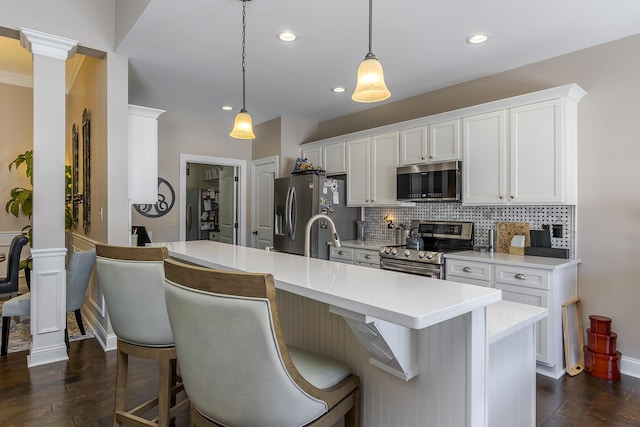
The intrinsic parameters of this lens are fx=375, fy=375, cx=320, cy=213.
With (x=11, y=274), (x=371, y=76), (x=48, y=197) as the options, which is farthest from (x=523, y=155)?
(x=11, y=274)

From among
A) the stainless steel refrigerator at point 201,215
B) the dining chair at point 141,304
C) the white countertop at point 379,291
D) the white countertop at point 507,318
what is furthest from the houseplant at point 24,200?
the white countertop at point 507,318

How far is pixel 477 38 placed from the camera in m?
2.97

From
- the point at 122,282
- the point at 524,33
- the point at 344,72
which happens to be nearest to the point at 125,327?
the point at 122,282

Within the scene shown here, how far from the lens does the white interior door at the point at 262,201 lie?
5.70 meters

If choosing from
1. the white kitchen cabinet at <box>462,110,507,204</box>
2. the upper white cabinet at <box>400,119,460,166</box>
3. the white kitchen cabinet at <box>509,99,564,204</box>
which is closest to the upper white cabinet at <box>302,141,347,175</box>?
the upper white cabinet at <box>400,119,460,166</box>

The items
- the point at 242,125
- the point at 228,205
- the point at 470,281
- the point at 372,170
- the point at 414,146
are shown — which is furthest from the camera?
the point at 228,205

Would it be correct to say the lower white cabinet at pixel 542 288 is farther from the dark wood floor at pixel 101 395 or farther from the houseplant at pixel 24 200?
the houseplant at pixel 24 200

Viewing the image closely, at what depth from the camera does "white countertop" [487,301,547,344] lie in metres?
1.29

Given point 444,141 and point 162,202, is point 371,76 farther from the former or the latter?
point 162,202

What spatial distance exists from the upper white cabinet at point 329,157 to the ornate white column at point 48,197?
2.99 m

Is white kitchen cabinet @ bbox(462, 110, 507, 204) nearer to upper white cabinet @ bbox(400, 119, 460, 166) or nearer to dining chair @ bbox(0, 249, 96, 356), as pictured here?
upper white cabinet @ bbox(400, 119, 460, 166)

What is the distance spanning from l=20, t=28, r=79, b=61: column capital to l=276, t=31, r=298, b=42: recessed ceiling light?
171 centimetres

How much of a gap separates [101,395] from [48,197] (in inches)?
65.1

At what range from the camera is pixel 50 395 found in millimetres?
2500
